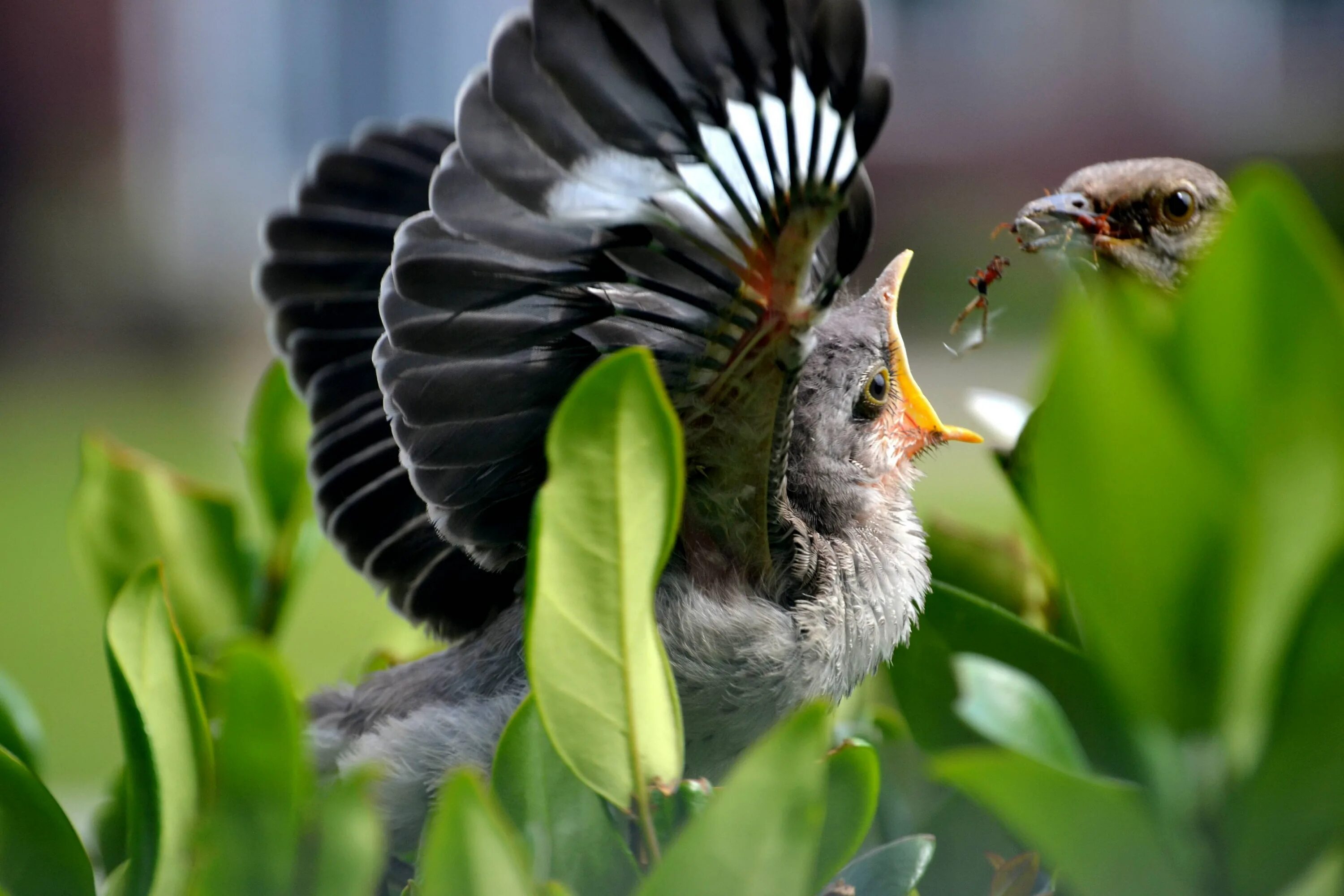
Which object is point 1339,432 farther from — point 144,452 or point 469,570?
point 144,452

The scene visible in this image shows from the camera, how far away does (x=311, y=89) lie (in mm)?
11023

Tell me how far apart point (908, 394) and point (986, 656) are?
518mm

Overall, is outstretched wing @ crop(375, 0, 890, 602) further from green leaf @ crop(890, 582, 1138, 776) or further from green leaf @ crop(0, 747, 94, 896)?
green leaf @ crop(0, 747, 94, 896)

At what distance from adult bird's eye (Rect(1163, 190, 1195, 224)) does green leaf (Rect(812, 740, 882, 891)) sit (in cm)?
82

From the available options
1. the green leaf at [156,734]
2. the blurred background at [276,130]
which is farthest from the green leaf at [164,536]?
the blurred background at [276,130]

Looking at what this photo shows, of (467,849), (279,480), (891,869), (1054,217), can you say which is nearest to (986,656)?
(891,869)

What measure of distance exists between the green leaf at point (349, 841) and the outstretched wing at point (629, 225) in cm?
37

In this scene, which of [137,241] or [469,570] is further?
[137,241]

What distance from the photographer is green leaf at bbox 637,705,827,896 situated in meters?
0.49

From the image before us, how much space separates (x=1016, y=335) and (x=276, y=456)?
6841mm

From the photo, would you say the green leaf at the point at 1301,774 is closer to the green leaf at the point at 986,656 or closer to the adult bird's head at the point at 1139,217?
the green leaf at the point at 986,656

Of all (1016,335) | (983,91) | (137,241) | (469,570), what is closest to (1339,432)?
(469,570)

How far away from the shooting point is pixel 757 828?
494mm

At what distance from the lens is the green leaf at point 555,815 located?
65cm
